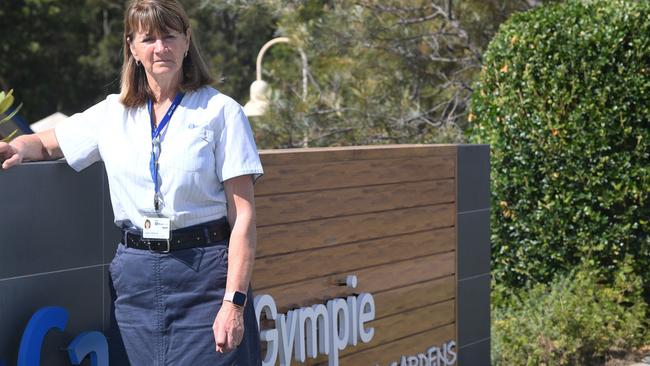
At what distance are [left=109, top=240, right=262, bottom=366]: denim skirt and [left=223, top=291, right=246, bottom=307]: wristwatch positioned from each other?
0.28ft

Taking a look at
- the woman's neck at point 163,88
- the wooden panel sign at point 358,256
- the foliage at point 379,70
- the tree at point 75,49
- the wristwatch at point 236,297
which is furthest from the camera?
the tree at point 75,49

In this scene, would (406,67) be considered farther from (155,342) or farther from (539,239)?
(155,342)

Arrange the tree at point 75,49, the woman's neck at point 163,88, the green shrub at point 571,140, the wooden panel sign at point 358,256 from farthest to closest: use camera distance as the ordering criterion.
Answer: the tree at point 75,49, the green shrub at point 571,140, the wooden panel sign at point 358,256, the woman's neck at point 163,88

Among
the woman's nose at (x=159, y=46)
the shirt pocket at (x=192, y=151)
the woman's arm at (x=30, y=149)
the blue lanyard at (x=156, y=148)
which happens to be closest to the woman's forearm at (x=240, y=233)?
the shirt pocket at (x=192, y=151)

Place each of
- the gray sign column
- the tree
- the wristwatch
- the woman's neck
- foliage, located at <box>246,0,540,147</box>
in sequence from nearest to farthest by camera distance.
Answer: the wristwatch < the woman's neck < the gray sign column < foliage, located at <box>246,0,540,147</box> < the tree

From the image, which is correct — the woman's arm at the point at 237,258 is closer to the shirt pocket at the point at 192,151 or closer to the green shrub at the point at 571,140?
the shirt pocket at the point at 192,151

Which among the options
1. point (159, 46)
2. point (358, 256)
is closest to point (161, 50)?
point (159, 46)

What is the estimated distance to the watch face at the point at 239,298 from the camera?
3207 millimetres

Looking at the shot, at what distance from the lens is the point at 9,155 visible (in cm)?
347

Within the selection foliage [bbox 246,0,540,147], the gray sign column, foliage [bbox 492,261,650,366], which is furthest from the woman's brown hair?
foliage [bbox 246,0,540,147]

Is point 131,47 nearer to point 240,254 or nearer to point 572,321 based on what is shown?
point 240,254

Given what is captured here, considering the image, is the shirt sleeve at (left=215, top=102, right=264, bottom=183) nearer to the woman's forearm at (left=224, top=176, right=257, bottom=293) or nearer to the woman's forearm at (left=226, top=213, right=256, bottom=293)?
the woman's forearm at (left=224, top=176, right=257, bottom=293)

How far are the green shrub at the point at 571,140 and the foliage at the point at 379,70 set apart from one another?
7.56 feet

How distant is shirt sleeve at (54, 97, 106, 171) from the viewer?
3.54 metres
